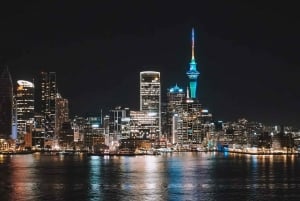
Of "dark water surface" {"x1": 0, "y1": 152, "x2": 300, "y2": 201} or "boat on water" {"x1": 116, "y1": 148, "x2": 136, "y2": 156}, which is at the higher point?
"boat on water" {"x1": 116, "y1": 148, "x2": 136, "y2": 156}

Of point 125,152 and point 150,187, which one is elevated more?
point 125,152

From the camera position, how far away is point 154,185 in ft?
209

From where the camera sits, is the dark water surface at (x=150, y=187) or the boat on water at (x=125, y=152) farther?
the boat on water at (x=125, y=152)

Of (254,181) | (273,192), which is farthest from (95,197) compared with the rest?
(254,181)

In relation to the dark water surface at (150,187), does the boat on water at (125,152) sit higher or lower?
higher

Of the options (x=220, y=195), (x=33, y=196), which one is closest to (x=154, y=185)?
(x=220, y=195)

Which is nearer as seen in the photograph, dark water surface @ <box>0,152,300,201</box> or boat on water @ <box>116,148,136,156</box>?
dark water surface @ <box>0,152,300,201</box>

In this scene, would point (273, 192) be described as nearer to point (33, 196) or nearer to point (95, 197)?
point (95, 197)

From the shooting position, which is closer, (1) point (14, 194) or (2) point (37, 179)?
(1) point (14, 194)

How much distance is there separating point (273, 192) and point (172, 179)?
16.2 meters

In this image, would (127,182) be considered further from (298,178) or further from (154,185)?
(298,178)

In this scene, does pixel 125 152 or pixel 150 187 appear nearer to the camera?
pixel 150 187

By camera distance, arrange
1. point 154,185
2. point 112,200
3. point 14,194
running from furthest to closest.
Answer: point 154,185
point 14,194
point 112,200

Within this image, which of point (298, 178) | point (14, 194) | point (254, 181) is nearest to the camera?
point (14, 194)
